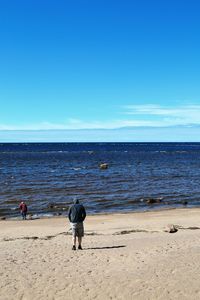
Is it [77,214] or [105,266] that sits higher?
[77,214]

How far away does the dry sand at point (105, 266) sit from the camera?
1149cm

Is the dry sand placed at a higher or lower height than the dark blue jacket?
lower

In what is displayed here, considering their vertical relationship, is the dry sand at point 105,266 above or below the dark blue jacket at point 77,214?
below

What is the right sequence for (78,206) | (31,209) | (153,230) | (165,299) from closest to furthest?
(165,299)
(78,206)
(153,230)
(31,209)

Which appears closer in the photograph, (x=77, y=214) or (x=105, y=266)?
(x=105, y=266)

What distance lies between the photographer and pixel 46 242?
18031mm

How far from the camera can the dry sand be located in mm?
11492

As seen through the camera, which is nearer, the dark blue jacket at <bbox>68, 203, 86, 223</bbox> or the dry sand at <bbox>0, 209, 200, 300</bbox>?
the dry sand at <bbox>0, 209, 200, 300</bbox>

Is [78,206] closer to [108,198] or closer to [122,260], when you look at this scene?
[122,260]

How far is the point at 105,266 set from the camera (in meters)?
13.7

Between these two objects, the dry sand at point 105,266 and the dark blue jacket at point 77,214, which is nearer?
the dry sand at point 105,266

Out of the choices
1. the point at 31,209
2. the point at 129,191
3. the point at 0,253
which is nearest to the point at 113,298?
the point at 0,253

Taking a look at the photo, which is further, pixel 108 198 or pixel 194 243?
pixel 108 198

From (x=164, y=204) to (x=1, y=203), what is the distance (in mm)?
13348
